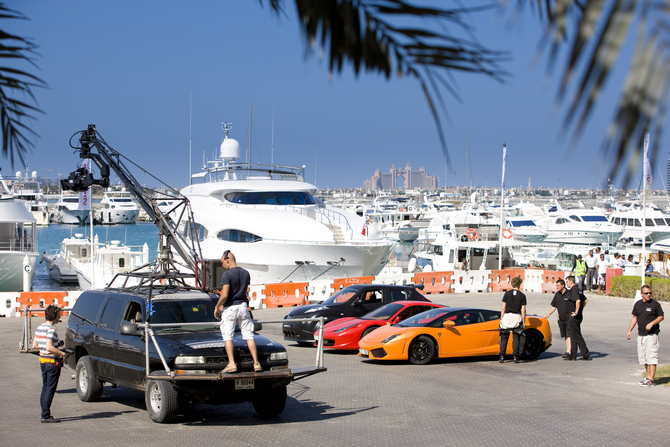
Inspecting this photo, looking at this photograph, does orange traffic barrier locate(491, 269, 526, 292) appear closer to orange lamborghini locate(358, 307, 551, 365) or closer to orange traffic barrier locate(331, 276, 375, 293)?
orange traffic barrier locate(331, 276, 375, 293)

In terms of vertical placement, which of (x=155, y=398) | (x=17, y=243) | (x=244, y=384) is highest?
(x=17, y=243)

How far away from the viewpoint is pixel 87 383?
9.98m

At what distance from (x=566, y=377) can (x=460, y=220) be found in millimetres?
34716

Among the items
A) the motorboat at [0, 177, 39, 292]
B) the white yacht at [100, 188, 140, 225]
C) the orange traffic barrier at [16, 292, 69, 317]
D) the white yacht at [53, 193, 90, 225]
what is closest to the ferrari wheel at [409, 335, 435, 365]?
the orange traffic barrier at [16, 292, 69, 317]

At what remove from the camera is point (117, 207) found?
13100 centimetres

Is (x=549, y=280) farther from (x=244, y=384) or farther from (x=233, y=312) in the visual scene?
(x=244, y=384)

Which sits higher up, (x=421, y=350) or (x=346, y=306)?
(x=346, y=306)

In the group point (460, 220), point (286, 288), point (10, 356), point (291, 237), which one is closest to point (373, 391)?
point (10, 356)

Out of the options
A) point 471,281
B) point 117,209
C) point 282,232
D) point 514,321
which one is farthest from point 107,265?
point 117,209

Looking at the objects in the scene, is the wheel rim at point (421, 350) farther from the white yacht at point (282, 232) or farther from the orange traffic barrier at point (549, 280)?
the orange traffic barrier at point (549, 280)

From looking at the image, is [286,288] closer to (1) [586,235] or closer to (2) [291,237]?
(2) [291,237]

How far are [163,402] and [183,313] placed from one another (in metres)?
1.73

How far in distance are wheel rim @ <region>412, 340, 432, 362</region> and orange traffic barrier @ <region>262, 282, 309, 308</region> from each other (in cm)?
1263

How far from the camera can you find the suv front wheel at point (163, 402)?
836 centimetres
